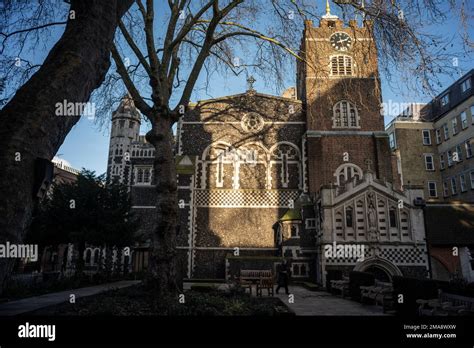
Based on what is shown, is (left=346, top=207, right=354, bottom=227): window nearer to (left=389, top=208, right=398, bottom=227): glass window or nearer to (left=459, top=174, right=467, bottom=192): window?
(left=389, top=208, right=398, bottom=227): glass window

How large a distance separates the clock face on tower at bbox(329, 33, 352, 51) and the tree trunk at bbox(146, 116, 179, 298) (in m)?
22.6

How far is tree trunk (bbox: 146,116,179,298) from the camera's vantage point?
8.12 meters

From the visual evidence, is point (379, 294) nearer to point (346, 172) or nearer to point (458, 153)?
point (346, 172)

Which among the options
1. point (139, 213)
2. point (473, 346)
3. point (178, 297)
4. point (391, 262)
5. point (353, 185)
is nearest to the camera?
point (473, 346)

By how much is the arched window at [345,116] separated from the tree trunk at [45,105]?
23.8 m

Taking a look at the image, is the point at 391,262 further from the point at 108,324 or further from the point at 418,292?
the point at 108,324

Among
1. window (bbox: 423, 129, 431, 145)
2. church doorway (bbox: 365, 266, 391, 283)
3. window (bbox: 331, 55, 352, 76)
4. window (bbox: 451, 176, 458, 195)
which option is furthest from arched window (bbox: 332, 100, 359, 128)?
window (bbox: 423, 129, 431, 145)

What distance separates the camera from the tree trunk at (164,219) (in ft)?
26.7

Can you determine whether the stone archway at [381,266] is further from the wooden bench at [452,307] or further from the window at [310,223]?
the wooden bench at [452,307]

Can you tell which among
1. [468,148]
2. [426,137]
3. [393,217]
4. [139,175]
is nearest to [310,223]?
[393,217]

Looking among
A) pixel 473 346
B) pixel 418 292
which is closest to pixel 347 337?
pixel 473 346

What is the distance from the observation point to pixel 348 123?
25875 mm

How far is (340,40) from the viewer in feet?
90.8

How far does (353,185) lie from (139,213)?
20850mm
